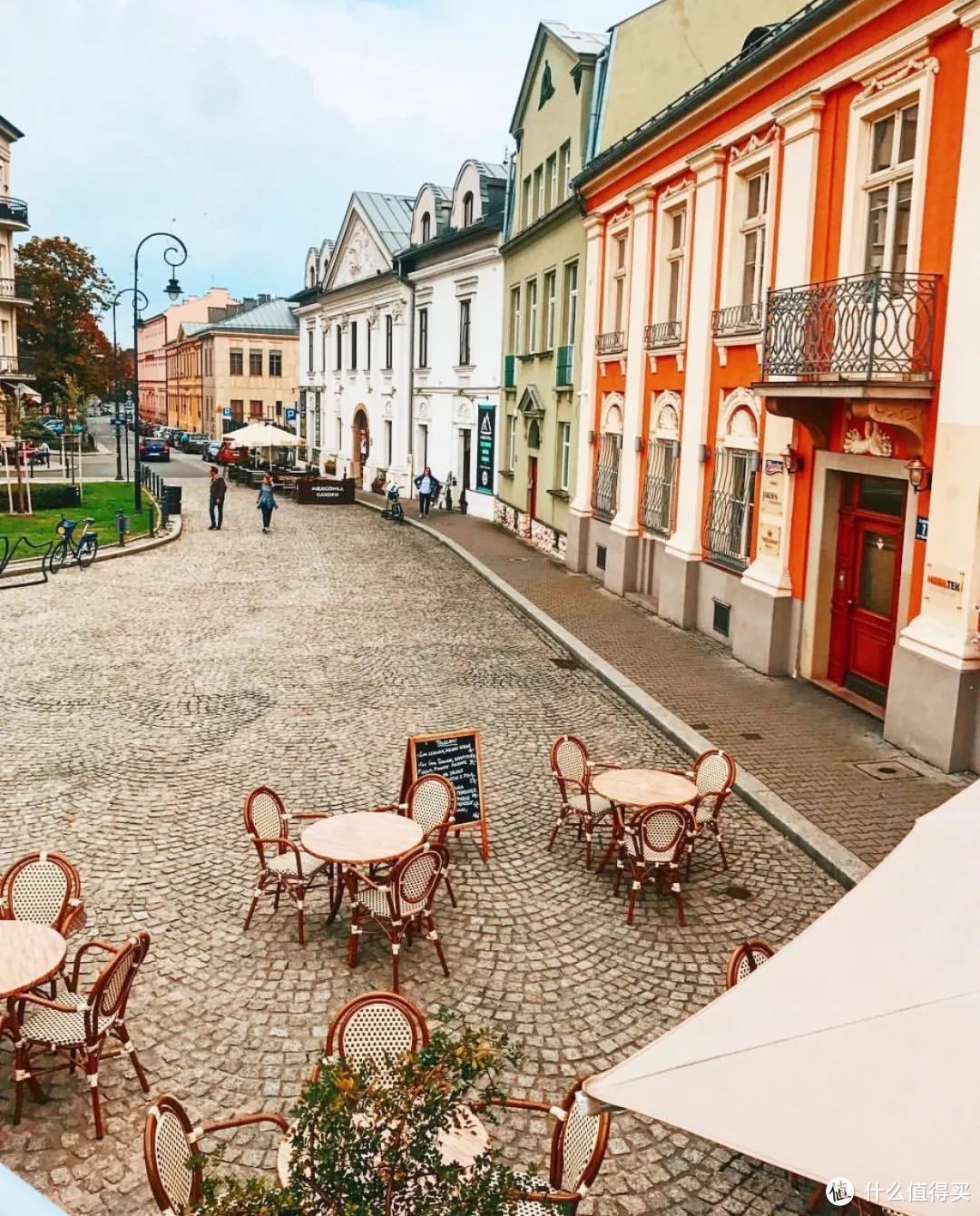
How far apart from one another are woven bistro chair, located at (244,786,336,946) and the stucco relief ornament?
7.97m

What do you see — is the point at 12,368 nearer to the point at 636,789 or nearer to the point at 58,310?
the point at 58,310

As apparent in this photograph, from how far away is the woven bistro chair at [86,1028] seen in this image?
565 centimetres

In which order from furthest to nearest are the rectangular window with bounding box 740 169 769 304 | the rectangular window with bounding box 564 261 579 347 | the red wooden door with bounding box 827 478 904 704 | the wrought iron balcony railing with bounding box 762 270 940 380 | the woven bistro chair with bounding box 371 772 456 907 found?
the rectangular window with bounding box 564 261 579 347 → the rectangular window with bounding box 740 169 769 304 → the red wooden door with bounding box 827 478 904 704 → the wrought iron balcony railing with bounding box 762 270 940 380 → the woven bistro chair with bounding box 371 772 456 907

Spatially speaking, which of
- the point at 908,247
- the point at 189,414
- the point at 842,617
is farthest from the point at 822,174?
the point at 189,414

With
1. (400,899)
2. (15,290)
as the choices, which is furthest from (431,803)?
(15,290)

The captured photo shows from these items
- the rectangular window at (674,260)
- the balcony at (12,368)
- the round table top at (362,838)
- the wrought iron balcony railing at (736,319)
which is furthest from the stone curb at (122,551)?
the balcony at (12,368)

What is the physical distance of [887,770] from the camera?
1112 cm

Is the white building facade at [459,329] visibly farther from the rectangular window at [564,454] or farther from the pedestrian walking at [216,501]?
the pedestrian walking at [216,501]

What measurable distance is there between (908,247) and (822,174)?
2.58 m

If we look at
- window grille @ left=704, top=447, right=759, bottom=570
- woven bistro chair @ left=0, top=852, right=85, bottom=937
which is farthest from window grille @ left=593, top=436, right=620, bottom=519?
woven bistro chair @ left=0, top=852, right=85, bottom=937

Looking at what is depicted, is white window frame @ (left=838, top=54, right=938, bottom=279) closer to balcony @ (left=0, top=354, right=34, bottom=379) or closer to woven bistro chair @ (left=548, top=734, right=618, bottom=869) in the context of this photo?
woven bistro chair @ (left=548, top=734, right=618, bottom=869)

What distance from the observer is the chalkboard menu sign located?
9109 millimetres

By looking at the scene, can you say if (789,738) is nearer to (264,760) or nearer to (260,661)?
(264,760)

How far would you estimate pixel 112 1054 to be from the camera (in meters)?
6.20
